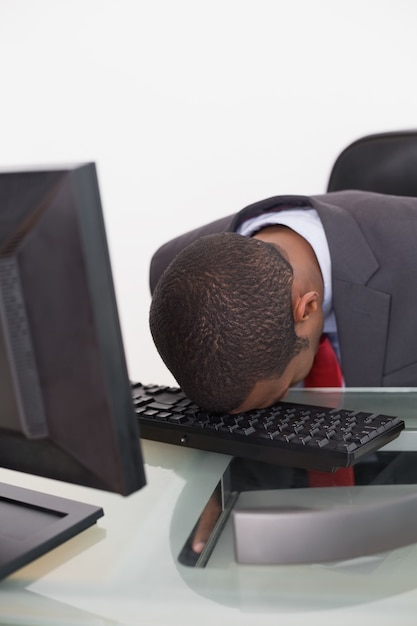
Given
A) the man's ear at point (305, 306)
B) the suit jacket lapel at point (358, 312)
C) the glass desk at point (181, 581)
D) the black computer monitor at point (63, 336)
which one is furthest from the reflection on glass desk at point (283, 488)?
the suit jacket lapel at point (358, 312)

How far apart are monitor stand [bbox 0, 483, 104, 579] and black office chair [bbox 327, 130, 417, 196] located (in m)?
1.11

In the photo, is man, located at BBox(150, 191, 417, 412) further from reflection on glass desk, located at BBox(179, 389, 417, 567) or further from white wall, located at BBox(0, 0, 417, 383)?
white wall, located at BBox(0, 0, 417, 383)

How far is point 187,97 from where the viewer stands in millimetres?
2703

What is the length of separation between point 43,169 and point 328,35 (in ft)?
7.34

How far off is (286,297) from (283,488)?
363mm

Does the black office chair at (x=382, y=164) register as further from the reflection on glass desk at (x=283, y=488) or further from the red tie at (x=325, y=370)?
the reflection on glass desk at (x=283, y=488)

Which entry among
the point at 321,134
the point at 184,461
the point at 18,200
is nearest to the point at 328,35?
the point at 321,134

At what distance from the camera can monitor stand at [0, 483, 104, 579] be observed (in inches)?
24.9

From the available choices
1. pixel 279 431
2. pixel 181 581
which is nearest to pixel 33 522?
pixel 181 581

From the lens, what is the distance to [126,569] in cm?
62

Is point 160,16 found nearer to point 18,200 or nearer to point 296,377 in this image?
point 296,377

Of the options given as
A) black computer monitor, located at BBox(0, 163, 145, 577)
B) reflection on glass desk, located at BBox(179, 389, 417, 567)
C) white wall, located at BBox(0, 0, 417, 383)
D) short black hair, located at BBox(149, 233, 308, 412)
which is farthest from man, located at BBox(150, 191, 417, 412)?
white wall, located at BBox(0, 0, 417, 383)

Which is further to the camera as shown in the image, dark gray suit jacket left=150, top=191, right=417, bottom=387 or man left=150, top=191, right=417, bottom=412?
dark gray suit jacket left=150, top=191, right=417, bottom=387

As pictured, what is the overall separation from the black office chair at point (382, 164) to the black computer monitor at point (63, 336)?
1.20 metres
